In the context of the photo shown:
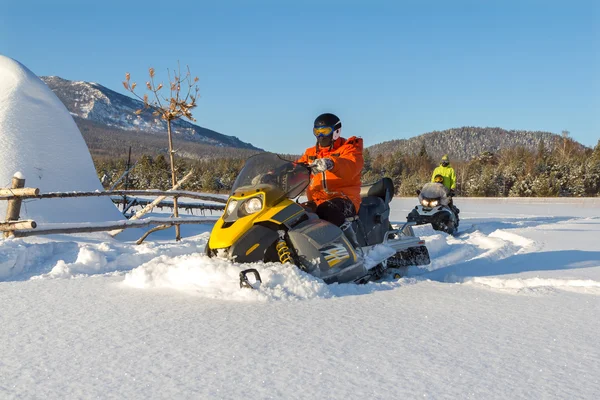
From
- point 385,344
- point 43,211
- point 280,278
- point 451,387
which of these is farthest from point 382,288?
point 43,211

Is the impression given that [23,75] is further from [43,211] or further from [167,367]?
[167,367]

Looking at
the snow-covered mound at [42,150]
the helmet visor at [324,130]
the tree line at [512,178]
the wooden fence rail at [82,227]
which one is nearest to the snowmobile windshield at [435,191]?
the wooden fence rail at [82,227]

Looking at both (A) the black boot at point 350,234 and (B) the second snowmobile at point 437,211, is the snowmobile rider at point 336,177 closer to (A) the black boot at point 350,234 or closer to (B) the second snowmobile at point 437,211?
(A) the black boot at point 350,234

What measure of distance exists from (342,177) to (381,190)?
900 mm

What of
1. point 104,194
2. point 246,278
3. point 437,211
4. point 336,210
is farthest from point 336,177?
point 437,211

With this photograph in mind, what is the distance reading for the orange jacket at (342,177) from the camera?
15.2 feet

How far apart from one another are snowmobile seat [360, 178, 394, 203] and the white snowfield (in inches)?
54.4

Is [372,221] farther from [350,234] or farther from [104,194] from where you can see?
[104,194]

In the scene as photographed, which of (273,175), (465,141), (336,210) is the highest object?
(465,141)

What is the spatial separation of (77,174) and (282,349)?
10894mm

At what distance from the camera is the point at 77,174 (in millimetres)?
11898

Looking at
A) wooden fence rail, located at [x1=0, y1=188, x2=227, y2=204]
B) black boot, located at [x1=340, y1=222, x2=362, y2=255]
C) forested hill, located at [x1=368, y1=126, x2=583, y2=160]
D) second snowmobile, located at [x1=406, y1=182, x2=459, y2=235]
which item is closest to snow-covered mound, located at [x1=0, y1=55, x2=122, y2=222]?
wooden fence rail, located at [x1=0, y1=188, x2=227, y2=204]

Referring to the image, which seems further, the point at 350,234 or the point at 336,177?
the point at 336,177

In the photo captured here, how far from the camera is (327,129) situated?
4863 millimetres
